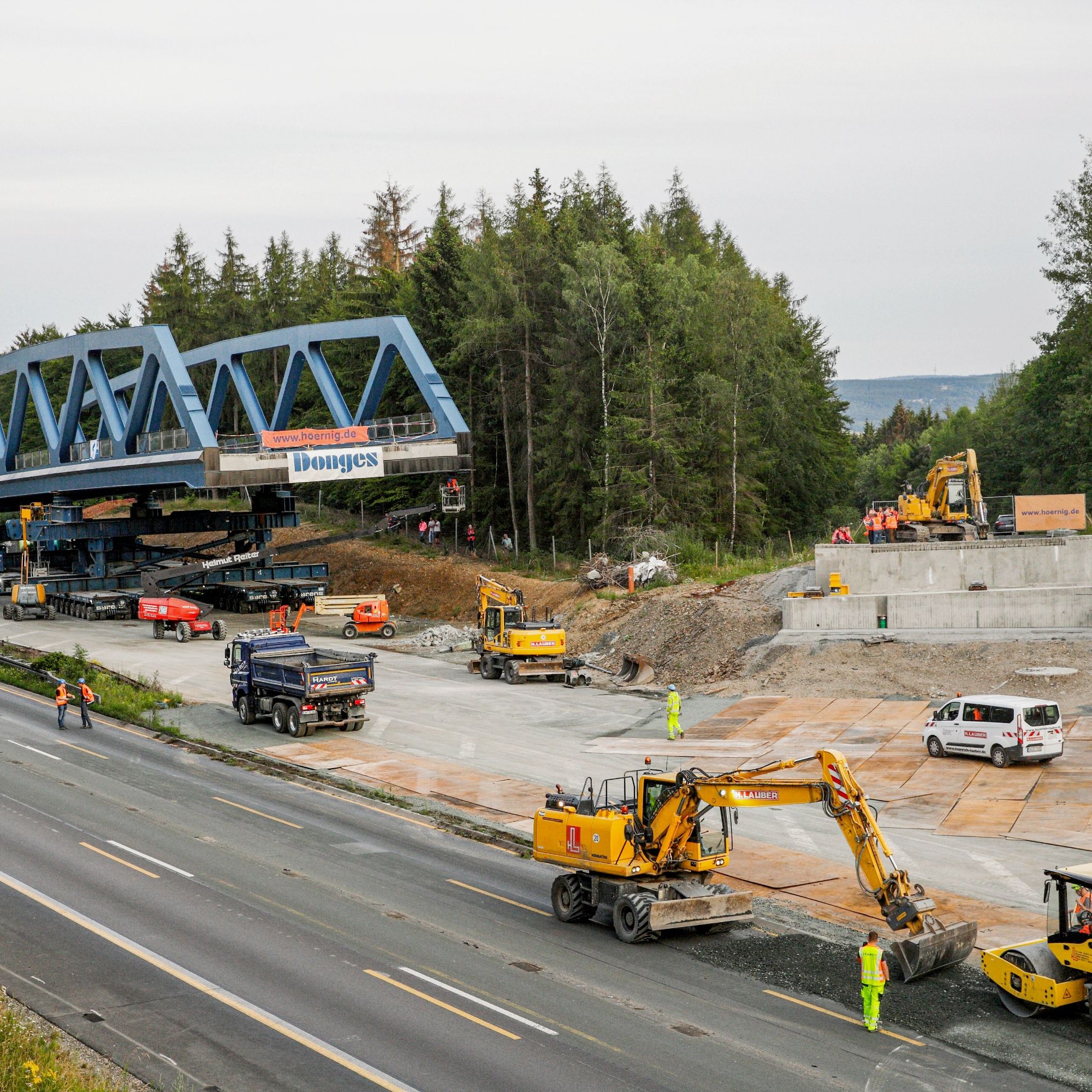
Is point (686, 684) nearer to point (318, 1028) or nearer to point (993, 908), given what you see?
point (993, 908)

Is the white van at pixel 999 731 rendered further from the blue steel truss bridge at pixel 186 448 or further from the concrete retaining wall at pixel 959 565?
the blue steel truss bridge at pixel 186 448

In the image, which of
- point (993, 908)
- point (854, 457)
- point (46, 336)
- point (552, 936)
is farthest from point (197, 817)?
point (46, 336)

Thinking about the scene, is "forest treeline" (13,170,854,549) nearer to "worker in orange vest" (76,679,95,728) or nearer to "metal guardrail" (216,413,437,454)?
"metal guardrail" (216,413,437,454)

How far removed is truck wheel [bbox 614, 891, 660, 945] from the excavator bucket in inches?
1009

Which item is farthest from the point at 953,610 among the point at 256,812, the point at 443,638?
the point at 256,812

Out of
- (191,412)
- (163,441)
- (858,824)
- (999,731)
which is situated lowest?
(999,731)

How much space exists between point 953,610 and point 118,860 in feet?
101

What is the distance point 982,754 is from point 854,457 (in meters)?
62.7

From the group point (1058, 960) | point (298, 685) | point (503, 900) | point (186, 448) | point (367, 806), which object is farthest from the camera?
point (186, 448)

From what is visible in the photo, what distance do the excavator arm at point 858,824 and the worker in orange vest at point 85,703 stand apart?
78.9 ft

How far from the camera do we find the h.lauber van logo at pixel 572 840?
1952 centimetres

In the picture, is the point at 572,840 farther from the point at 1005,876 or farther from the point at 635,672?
the point at 635,672

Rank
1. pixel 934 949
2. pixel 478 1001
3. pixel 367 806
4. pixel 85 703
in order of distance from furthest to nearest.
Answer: pixel 85 703 < pixel 367 806 < pixel 934 949 < pixel 478 1001

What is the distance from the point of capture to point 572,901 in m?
20.0
